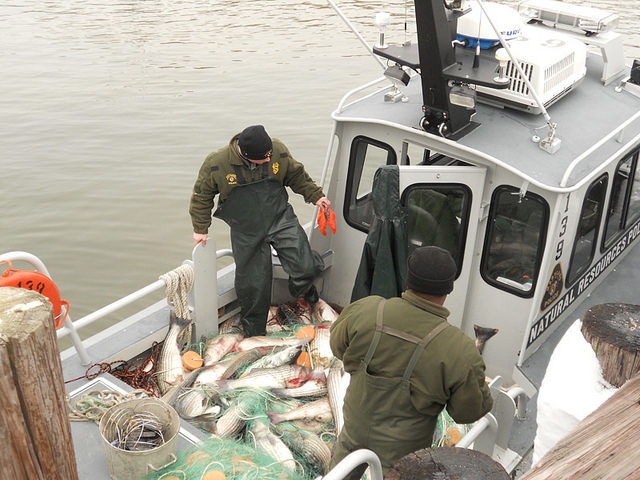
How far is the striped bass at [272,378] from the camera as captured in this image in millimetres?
5180

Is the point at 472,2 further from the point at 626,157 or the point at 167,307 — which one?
the point at 167,307

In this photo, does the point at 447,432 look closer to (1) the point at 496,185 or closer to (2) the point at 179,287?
(1) the point at 496,185

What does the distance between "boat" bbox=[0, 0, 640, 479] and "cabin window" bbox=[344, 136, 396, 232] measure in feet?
0.04

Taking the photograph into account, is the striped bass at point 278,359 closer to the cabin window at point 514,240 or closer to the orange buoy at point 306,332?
the orange buoy at point 306,332

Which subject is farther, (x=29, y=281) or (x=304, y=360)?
(x=304, y=360)

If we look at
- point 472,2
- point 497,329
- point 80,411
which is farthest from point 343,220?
point 80,411

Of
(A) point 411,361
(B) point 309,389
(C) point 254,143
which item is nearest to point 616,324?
(A) point 411,361

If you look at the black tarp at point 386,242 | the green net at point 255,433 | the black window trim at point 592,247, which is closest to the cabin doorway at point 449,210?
the black tarp at point 386,242

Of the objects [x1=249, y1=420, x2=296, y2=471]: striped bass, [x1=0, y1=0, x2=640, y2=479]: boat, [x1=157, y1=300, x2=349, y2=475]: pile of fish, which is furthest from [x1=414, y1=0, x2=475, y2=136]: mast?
[x1=249, y1=420, x2=296, y2=471]: striped bass

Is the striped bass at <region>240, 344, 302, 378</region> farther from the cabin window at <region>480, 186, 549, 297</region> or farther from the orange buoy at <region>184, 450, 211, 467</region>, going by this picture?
the cabin window at <region>480, 186, 549, 297</region>

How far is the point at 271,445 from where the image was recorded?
468cm

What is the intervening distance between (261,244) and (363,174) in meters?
1.13

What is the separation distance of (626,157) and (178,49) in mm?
12781

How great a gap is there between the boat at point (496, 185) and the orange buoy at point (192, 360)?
27 cm
